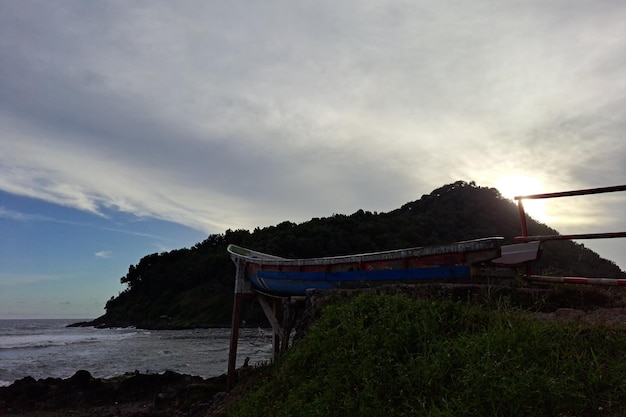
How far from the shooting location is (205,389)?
1558cm

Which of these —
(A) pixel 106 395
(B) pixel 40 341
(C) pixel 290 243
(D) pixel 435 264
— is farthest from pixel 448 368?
(C) pixel 290 243

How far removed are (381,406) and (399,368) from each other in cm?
53

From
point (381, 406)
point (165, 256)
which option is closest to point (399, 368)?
point (381, 406)

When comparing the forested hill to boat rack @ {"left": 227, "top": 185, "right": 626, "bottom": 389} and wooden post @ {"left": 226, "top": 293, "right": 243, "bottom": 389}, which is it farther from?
boat rack @ {"left": 227, "top": 185, "right": 626, "bottom": 389}

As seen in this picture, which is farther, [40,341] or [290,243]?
[290,243]

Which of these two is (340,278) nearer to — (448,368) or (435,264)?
(435,264)

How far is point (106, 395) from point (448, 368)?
18.8 m

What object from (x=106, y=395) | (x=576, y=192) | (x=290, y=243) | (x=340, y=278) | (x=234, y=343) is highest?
(x=290, y=243)

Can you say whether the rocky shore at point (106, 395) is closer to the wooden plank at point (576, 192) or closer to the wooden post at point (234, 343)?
the wooden post at point (234, 343)

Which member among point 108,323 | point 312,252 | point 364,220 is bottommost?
point 108,323

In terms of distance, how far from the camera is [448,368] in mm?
4461

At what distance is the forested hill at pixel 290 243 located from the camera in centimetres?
7550

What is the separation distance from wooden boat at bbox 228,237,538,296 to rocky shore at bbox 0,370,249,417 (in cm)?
546

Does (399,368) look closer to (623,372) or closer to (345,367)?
(345,367)
